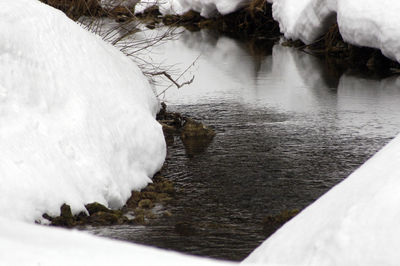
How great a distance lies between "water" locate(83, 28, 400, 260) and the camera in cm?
555

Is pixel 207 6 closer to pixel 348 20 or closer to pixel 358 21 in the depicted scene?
pixel 348 20

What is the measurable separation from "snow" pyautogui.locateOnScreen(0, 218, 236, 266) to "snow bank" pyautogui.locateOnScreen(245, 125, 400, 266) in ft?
2.19

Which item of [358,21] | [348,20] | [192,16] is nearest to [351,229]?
[358,21]

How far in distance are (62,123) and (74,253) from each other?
3.59m

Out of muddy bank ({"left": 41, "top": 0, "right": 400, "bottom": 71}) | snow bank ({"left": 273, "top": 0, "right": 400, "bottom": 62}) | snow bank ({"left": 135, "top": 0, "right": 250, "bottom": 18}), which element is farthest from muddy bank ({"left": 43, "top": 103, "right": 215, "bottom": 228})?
snow bank ({"left": 135, "top": 0, "right": 250, "bottom": 18})

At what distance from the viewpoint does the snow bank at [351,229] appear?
300cm

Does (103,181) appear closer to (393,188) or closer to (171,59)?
(393,188)

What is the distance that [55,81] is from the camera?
6.25 meters

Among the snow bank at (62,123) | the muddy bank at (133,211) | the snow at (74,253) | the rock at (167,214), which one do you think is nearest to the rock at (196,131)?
the muddy bank at (133,211)

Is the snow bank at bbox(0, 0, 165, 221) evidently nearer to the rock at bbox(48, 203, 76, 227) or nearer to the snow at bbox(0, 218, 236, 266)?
the rock at bbox(48, 203, 76, 227)

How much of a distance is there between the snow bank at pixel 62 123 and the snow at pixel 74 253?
2.45 meters

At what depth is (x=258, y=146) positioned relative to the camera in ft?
26.4

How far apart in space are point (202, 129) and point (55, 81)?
288 centimetres

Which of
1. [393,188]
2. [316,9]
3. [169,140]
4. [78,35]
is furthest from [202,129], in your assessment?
[316,9]
